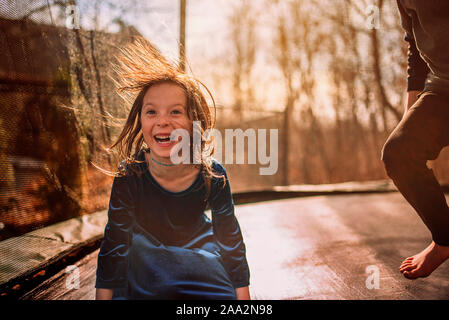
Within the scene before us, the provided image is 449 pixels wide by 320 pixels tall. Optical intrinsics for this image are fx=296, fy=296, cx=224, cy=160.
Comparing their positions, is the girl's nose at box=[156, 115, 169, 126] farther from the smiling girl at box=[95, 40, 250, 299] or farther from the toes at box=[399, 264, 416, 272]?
the toes at box=[399, 264, 416, 272]

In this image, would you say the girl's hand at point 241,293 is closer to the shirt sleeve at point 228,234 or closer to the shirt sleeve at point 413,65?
the shirt sleeve at point 228,234

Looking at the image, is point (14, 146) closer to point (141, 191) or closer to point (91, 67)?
point (91, 67)

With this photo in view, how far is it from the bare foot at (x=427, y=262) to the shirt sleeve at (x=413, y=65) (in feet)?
1.62

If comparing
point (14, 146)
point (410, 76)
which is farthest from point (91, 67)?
point (410, 76)

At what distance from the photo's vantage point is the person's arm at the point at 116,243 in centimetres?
77

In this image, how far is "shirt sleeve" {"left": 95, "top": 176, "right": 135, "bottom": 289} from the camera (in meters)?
0.77

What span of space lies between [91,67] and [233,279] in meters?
1.17

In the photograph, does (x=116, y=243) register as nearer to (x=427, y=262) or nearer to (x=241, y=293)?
(x=241, y=293)

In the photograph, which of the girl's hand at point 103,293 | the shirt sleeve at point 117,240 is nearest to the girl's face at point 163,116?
the shirt sleeve at point 117,240

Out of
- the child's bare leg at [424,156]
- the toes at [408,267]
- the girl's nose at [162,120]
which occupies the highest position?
the girl's nose at [162,120]

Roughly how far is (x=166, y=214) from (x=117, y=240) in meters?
0.15

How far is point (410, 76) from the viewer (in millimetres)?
970

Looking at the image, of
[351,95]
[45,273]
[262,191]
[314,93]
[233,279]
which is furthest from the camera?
[314,93]

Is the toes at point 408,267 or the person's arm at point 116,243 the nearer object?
A: the person's arm at point 116,243
